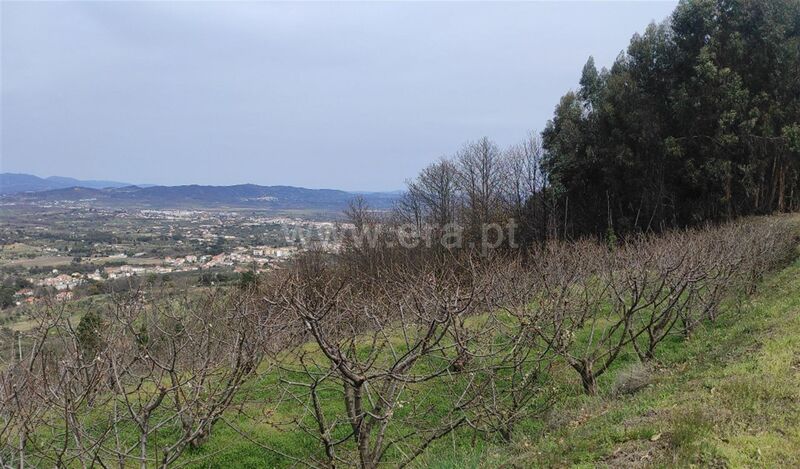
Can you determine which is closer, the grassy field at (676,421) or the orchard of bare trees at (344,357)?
the grassy field at (676,421)

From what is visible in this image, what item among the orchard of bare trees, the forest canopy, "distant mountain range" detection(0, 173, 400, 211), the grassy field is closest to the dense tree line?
the forest canopy

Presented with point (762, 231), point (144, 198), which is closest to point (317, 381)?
point (762, 231)

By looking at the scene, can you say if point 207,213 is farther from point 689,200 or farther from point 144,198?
point 689,200

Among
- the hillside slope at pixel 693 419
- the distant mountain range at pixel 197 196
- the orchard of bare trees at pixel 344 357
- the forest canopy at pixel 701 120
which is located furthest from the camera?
the distant mountain range at pixel 197 196

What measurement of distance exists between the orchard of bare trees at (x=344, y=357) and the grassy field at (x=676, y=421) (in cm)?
30

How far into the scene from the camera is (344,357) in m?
3.71

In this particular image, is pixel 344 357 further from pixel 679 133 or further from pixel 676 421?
pixel 679 133

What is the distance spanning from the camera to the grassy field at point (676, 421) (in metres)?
3.34

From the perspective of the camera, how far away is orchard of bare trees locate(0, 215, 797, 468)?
12.2 ft

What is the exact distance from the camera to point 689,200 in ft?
67.1

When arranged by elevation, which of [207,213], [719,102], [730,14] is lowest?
[207,213]

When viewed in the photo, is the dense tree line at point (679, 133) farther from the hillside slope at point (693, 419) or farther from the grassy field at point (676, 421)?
the hillside slope at point (693, 419)

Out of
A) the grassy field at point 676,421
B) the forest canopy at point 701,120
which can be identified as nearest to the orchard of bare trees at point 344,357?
the grassy field at point 676,421

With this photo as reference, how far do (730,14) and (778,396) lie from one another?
2009 centimetres
